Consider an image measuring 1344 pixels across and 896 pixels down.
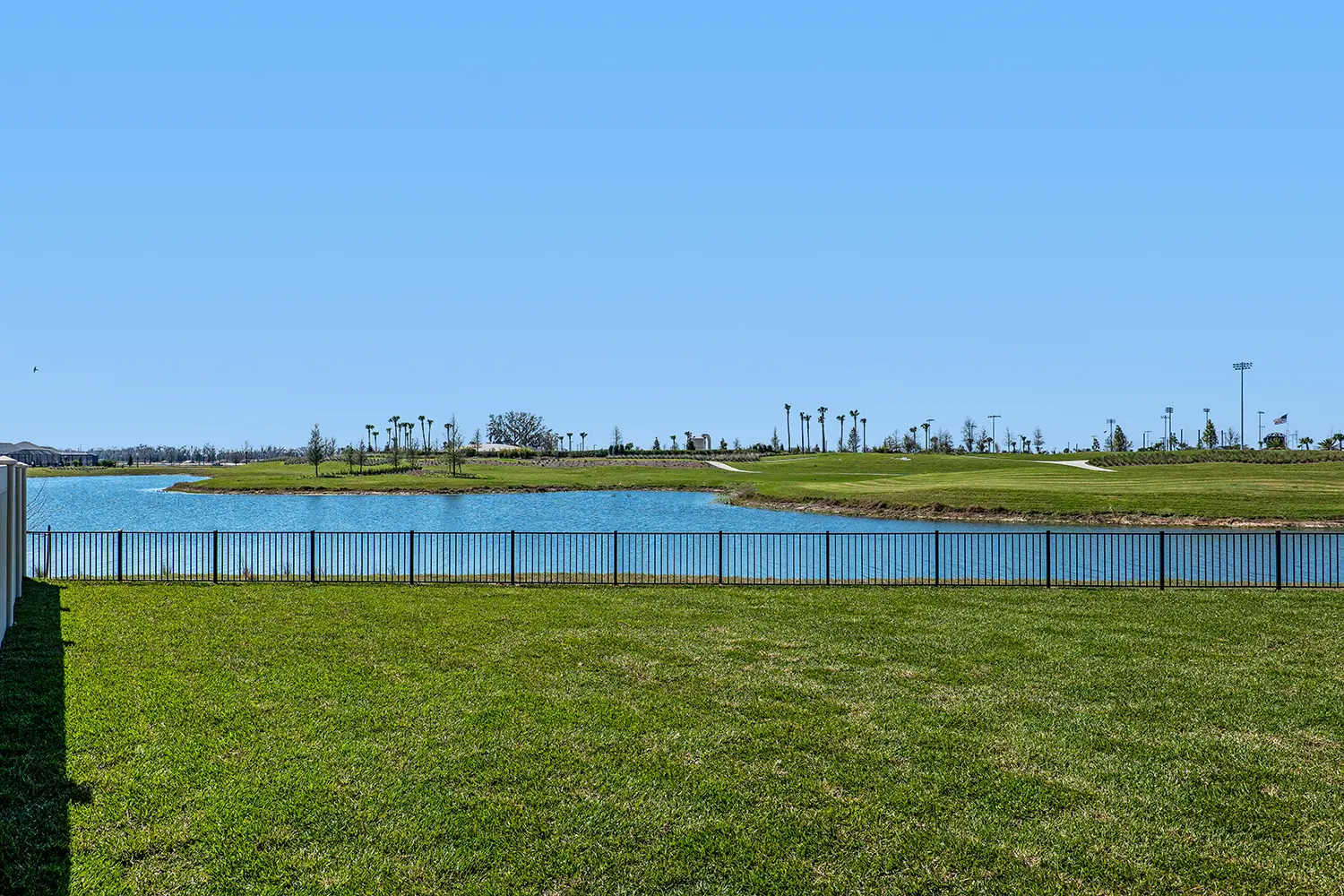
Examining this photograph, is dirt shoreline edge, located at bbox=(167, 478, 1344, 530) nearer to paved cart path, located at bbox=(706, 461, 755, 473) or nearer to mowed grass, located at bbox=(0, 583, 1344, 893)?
paved cart path, located at bbox=(706, 461, 755, 473)

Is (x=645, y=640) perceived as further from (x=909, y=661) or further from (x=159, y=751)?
(x=159, y=751)

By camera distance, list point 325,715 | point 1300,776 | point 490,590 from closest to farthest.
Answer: point 1300,776 → point 325,715 → point 490,590

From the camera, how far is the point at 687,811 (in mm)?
6602

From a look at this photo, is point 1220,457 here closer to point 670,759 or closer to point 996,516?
point 996,516

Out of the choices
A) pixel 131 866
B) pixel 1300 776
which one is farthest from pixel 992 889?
pixel 131 866

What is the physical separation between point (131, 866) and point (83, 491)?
9463 centimetres

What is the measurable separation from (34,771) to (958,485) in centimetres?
6196

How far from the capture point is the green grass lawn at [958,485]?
47844 millimetres

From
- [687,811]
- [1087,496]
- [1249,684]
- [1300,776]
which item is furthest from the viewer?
[1087,496]

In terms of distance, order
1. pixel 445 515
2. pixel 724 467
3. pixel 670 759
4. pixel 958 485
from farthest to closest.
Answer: pixel 724 467 < pixel 958 485 < pixel 445 515 < pixel 670 759

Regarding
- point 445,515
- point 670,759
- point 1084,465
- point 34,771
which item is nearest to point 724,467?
point 1084,465

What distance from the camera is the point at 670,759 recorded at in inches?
305

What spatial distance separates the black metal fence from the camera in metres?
20.5

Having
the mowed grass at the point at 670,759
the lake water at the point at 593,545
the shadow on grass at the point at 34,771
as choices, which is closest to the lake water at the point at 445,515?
the lake water at the point at 593,545
